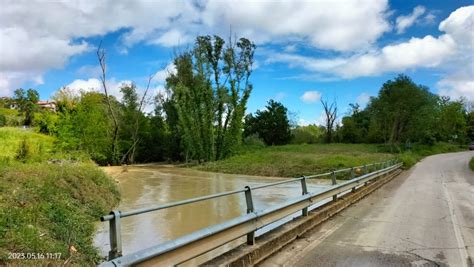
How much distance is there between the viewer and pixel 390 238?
746cm

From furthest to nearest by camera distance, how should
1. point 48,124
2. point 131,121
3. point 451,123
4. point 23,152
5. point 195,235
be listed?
1. point 451,123
2. point 131,121
3. point 48,124
4. point 23,152
5. point 195,235

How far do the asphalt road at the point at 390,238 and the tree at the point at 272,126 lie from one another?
65166 mm

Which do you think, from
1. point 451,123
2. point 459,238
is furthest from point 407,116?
point 459,238

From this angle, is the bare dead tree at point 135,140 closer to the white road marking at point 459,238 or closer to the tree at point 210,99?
the tree at point 210,99

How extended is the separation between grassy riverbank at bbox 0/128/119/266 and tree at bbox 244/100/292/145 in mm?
61982

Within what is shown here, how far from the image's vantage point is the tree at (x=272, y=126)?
255ft

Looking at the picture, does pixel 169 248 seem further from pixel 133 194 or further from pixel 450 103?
pixel 450 103

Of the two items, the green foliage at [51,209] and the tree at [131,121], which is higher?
the tree at [131,121]

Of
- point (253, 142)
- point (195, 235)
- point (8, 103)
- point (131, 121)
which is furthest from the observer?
point (8, 103)

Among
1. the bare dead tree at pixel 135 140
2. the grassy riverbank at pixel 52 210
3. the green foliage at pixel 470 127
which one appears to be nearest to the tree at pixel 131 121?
the bare dead tree at pixel 135 140

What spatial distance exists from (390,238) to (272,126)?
70.4m

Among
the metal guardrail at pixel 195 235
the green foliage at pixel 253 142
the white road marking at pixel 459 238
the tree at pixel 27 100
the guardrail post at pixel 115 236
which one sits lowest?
the white road marking at pixel 459 238

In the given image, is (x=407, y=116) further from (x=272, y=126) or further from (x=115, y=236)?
(x=115, y=236)

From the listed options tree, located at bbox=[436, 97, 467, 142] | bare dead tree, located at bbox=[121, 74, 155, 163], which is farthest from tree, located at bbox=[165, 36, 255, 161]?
tree, located at bbox=[436, 97, 467, 142]
